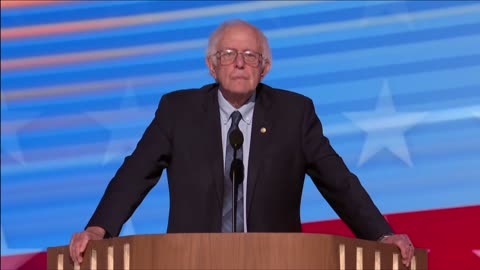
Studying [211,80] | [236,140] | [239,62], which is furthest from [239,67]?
[211,80]

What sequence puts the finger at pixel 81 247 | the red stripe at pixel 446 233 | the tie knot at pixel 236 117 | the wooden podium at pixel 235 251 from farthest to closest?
1. the red stripe at pixel 446 233
2. the tie knot at pixel 236 117
3. the finger at pixel 81 247
4. the wooden podium at pixel 235 251

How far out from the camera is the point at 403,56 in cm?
429

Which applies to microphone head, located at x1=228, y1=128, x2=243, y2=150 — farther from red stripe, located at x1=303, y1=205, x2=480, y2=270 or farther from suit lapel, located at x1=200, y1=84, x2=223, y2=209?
red stripe, located at x1=303, y1=205, x2=480, y2=270

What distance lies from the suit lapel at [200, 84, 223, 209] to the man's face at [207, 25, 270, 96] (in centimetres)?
9

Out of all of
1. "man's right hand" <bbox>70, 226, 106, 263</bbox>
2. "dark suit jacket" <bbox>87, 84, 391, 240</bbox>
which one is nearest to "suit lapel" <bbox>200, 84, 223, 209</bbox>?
"dark suit jacket" <bbox>87, 84, 391, 240</bbox>

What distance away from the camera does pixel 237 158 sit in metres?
3.28

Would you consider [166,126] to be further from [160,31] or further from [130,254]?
[160,31]

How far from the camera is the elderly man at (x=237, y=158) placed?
10.7 feet

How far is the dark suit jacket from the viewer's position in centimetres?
327

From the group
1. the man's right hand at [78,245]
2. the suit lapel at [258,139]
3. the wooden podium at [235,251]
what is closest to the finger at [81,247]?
the man's right hand at [78,245]

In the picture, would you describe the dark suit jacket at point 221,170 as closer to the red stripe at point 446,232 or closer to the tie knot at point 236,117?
the tie knot at point 236,117

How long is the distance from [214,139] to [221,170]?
0.38 feet

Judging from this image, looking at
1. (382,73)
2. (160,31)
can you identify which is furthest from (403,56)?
(160,31)

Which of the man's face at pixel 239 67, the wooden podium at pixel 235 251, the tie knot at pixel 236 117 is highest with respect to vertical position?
the man's face at pixel 239 67
